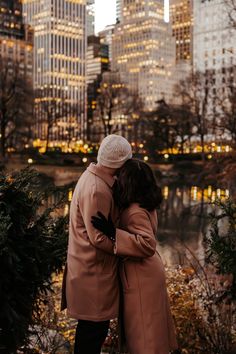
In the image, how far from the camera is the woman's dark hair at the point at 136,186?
3711 mm

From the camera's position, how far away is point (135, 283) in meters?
3.77

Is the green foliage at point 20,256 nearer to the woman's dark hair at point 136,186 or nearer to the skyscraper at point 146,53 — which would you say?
the woman's dark hair at point 136,186

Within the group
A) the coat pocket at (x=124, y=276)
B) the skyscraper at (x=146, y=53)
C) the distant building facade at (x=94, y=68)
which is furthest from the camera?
the skyscraper at (x=146, y=53)

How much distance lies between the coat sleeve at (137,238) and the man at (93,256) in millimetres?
77

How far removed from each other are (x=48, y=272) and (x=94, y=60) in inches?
7458

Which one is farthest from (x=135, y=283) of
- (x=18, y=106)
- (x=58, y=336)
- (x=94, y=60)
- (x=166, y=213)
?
(x=94, y=60)

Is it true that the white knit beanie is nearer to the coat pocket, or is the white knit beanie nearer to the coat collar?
the coat collar

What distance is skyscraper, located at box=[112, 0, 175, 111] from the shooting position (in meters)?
166

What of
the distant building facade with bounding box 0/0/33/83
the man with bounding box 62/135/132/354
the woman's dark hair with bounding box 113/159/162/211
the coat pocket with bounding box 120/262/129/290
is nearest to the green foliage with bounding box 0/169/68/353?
the man with bounding box 62/135/132/354

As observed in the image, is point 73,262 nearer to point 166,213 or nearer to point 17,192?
point 17,192

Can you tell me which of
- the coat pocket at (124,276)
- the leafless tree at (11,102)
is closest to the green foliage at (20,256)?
the coat pocket at (124,276)

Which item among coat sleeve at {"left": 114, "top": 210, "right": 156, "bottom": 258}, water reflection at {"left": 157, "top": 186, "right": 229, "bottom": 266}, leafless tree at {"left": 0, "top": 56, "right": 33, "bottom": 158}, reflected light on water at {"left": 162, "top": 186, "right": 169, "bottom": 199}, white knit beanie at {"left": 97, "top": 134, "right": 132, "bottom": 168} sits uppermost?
leafless tree at {"left": 0, "top": 56, "right": 33, "bottom": 158}

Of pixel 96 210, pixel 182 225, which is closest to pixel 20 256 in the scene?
pixel 96 210

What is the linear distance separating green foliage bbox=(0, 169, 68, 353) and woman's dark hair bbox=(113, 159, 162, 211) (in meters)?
0.70
